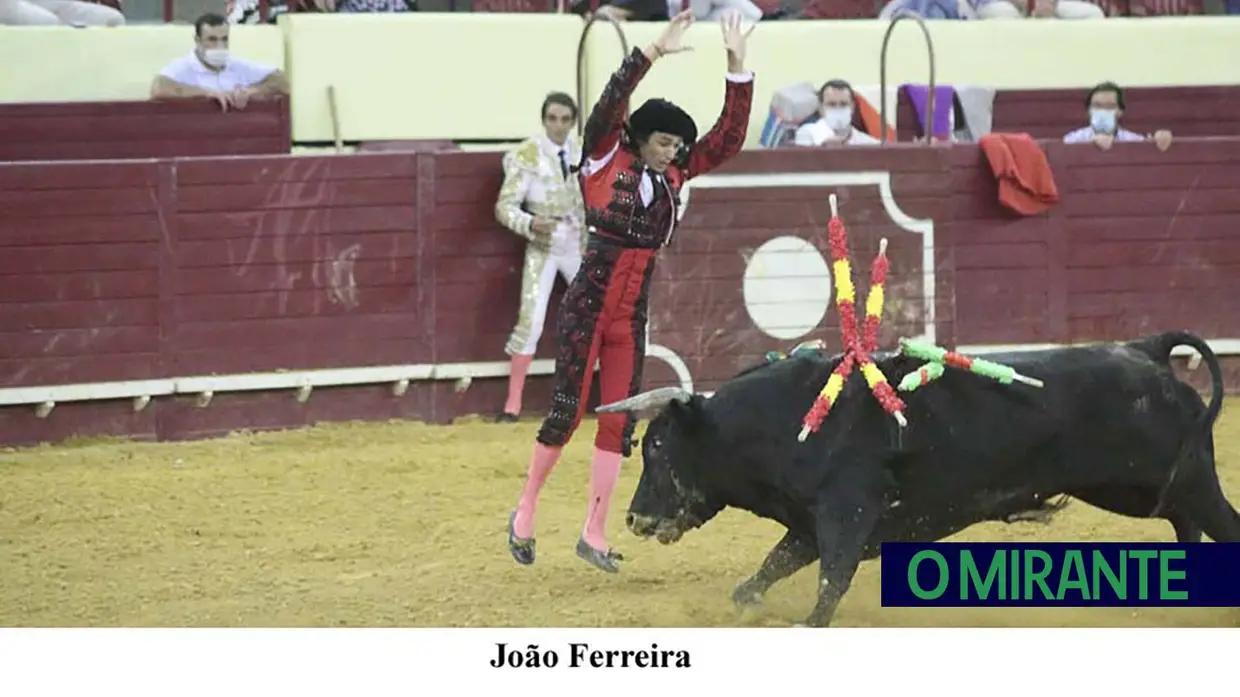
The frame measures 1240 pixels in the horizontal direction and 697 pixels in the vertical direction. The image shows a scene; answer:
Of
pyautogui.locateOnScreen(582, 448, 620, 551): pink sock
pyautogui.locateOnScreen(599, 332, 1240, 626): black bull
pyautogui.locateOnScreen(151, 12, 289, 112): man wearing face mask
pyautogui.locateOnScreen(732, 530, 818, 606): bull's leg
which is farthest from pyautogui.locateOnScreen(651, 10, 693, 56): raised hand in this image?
pyautogui.locateOnScreen(151, 12, 289, 112): man wearing face mask

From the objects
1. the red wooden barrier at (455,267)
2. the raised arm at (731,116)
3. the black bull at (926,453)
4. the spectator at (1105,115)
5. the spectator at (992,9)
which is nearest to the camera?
the black bull at (926,453)

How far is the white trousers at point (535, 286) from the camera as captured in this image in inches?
284

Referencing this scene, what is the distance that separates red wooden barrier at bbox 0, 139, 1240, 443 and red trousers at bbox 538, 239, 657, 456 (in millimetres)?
2398

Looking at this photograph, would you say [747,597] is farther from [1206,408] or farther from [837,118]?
[837,118]

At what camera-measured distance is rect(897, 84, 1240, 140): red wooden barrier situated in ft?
29.1

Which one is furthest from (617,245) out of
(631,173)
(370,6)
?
(370,6)

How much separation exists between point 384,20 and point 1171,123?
10.8ft

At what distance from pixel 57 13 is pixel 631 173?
169 inches

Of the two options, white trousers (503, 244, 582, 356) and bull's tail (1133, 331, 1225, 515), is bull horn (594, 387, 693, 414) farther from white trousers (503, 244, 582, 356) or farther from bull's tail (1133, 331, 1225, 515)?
white trousers (503, 244, 582, 356)

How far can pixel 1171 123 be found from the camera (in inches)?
356

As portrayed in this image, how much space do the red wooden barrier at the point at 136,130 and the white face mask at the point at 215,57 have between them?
14cm
